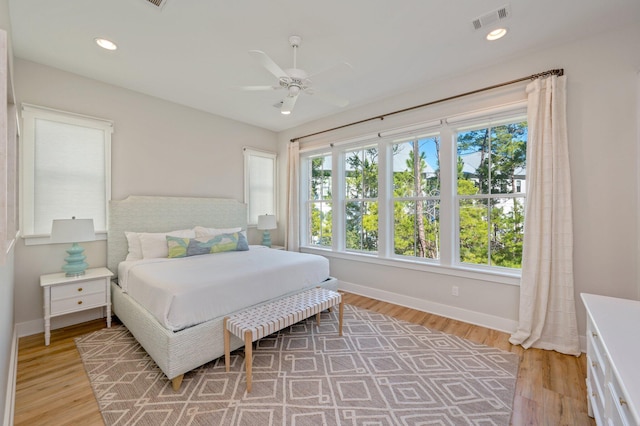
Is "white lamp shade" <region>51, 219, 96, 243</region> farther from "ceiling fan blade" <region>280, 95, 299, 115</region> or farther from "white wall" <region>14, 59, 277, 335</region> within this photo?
"ceiling fan blade" <region>280, 95, 299, 115</region>

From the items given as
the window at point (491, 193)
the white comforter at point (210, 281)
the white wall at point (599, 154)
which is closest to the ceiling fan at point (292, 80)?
the white comforter at point (210, 281)

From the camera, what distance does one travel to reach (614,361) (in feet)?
3.53

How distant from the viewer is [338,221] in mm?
4469

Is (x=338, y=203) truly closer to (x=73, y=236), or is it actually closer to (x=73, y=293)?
(x=73, y=236)

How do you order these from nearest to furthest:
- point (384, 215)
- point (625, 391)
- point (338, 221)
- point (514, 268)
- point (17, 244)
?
point (625, 391), point (17, 244), point (514, 268), point (384, 215), point (338, 221)

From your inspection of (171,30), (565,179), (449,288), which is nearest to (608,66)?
(565,179)

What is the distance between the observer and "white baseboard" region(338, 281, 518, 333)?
9.53ft

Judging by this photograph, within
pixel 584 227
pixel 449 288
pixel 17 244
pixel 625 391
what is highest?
pixel 584 227

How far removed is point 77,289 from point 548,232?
4.63 meters

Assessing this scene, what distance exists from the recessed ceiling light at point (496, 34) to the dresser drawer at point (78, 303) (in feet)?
15.1

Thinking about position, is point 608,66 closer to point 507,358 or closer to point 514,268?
point 514,268

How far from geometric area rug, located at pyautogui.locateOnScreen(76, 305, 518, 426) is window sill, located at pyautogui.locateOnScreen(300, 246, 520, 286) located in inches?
29.5

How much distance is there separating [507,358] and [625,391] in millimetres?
1727

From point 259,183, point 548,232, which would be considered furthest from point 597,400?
point 259,183
